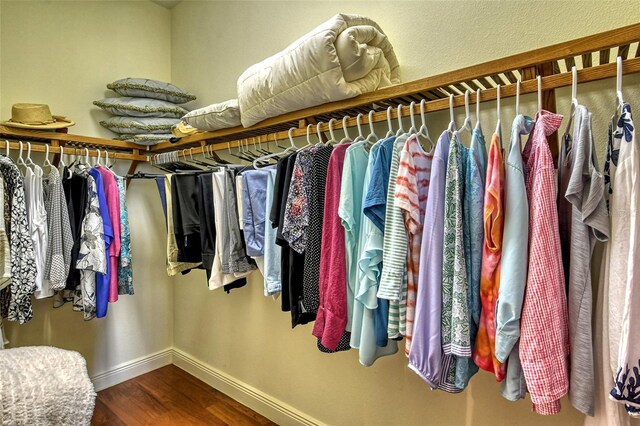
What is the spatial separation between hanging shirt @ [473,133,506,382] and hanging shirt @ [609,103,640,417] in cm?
21

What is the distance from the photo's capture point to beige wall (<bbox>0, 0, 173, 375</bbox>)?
78.3 inches

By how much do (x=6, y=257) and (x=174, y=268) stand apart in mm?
674

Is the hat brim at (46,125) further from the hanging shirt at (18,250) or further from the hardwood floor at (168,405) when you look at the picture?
the hardwood floor at (168,405)

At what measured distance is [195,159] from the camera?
2.23 metres

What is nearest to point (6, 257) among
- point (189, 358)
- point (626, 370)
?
point (189, 358)

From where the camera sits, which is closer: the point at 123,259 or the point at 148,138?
the point at 123,259

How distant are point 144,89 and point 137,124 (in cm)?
21

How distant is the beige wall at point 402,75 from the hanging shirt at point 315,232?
1.67ft

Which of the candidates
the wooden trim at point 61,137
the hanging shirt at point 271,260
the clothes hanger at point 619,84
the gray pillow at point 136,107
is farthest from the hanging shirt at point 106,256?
the clothes hanger at point 619,84

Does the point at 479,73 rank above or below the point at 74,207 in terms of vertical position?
above

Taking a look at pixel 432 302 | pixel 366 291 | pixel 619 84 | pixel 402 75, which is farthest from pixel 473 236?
pixel 402 75

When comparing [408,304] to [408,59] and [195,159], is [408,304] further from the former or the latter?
[195,159]

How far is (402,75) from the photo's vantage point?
4.83 feet

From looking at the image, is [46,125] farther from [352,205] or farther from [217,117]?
[352,205]
